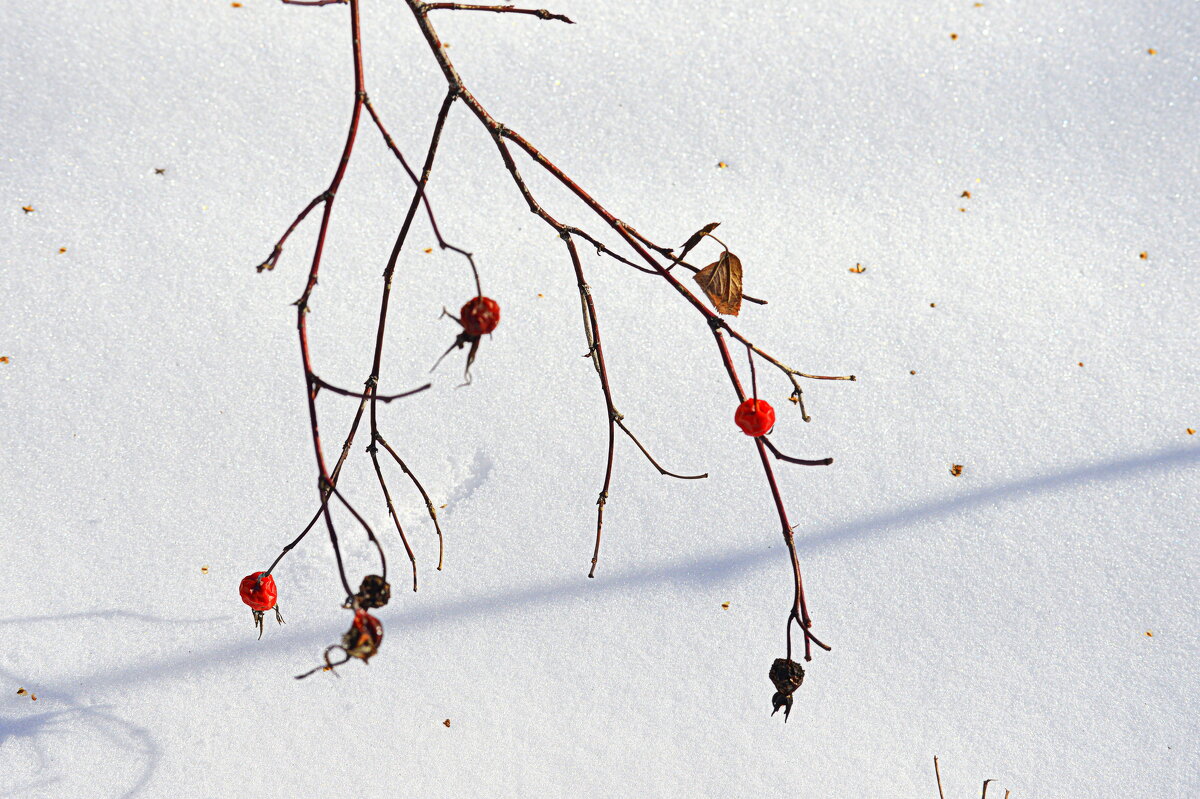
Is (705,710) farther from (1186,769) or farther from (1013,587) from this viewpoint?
(1186,769)

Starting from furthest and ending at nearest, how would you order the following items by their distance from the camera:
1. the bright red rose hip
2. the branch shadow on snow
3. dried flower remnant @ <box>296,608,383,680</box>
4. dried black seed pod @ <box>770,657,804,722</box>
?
the branch shadow on snow → the bright red rose hip → dried black seed pod @ <box>770,657,804,722</box> → dried flower remnant @ <box>296,608,383,680</box>

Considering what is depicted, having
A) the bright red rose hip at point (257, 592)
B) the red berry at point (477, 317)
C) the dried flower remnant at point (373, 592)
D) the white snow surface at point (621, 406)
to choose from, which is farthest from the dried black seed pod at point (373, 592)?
the white snow surface at point (621, 406)

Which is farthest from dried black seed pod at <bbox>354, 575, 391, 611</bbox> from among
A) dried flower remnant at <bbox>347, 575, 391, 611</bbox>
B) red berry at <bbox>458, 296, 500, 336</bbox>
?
red berry at <bbox>458, 296, 500, 336</bbox>

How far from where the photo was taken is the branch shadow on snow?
102cm

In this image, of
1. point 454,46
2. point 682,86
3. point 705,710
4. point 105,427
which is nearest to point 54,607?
point 105,427

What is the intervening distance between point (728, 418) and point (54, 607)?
2.90 feet

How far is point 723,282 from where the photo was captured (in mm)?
528

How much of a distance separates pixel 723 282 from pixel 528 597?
0.67 metres

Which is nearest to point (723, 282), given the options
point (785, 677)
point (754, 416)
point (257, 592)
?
point (754, 416)

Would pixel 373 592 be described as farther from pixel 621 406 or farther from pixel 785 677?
pixel 621 406

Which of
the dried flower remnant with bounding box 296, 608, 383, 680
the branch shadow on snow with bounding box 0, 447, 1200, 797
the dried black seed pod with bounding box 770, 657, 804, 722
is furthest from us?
the branch shadow on snow with bounding box 0, 447, 1200, 797

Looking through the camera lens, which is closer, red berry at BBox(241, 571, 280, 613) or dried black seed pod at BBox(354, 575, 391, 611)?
dried black seed pod at BBox(354, 575, 391, 611)

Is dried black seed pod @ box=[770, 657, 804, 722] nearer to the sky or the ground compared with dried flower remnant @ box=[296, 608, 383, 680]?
nearer to the ground

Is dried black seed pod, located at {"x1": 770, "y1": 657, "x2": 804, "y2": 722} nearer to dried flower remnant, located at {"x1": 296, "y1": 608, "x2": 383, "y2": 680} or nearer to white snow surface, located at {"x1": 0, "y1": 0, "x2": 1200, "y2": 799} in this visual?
dried flower remnant, located at {"x1": 296, "y1": 608, "x2": 383, "y2": 680}
